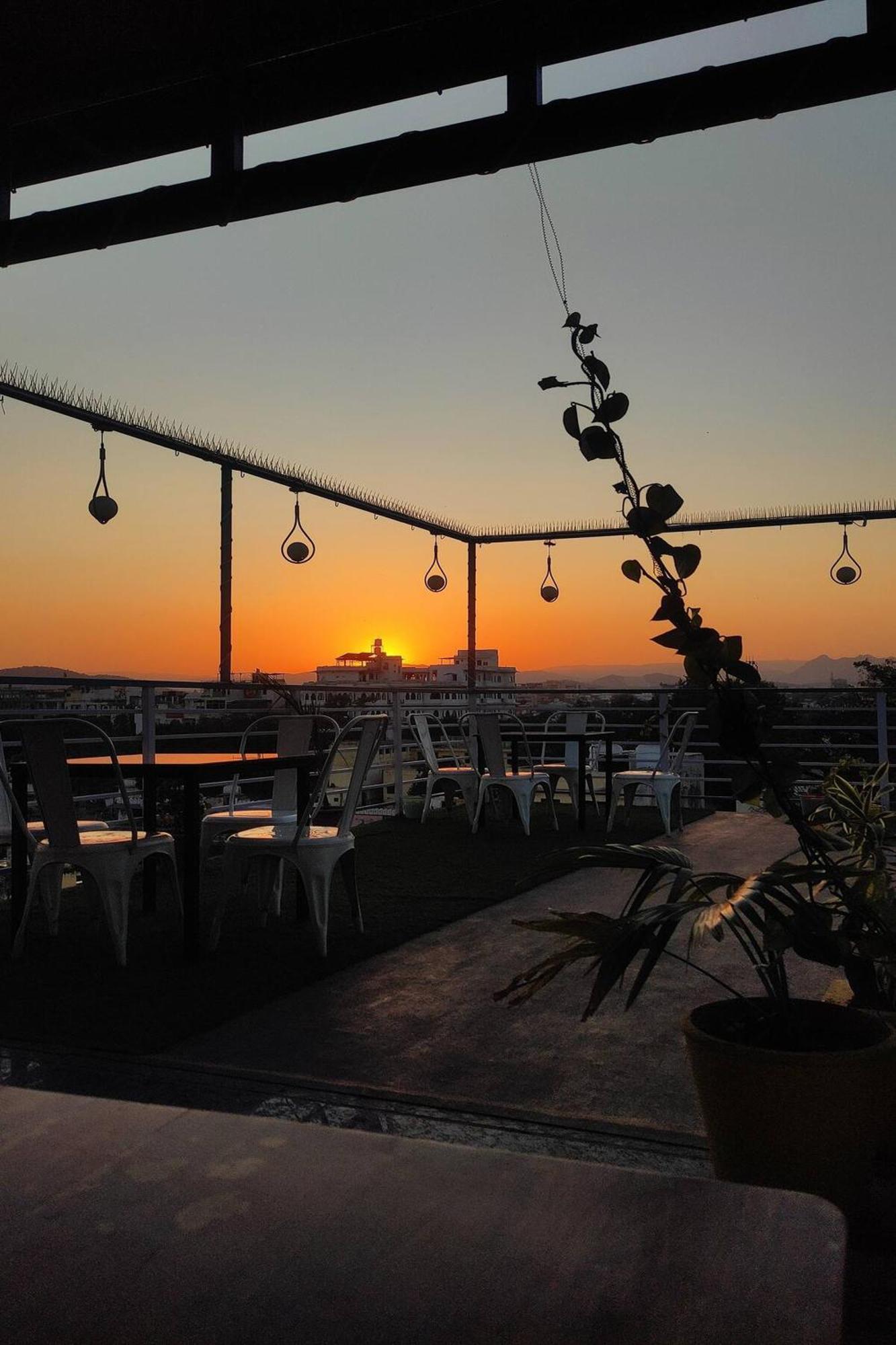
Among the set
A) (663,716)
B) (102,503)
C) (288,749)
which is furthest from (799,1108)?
(102,503)

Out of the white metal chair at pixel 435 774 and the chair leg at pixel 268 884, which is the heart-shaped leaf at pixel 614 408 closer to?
the chair leg at pixel 268 884

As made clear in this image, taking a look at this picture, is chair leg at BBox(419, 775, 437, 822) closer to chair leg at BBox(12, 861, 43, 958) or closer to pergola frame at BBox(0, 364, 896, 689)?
pergola frame at BBox(0, 364, 896, 689)

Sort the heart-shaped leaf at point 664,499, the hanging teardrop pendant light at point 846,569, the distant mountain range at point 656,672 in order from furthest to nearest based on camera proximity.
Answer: the hanging teardrop pendant light at point 846,569, the distant mountain range at point 656,672, the heart-shaped leaf at point 664,499

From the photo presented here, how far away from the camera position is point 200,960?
3.25 meters

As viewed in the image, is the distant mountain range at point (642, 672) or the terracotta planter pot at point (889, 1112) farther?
the distant mountain range at point (642, 672)

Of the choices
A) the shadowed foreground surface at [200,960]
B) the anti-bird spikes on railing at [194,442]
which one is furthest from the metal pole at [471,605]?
the shadowed foreground surface at [200,960]

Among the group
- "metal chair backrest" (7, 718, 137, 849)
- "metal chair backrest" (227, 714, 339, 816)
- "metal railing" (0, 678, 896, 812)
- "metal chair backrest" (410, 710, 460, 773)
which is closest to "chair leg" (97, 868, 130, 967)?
"metal chair backrest" (7, 718, 137, 849)

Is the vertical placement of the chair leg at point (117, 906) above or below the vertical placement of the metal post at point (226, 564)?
below

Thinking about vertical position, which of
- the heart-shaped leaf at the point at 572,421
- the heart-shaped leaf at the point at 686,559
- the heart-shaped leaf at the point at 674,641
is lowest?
the heart-shaped leaf at the point at 674,641

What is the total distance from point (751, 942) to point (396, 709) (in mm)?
5748

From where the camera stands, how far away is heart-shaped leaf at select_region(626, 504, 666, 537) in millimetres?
1577

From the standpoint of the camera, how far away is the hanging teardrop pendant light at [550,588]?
40.6ft

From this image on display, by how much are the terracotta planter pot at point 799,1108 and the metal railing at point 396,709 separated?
1.51m

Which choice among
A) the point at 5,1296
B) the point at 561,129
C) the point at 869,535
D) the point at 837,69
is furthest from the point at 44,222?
the point at 869,535
